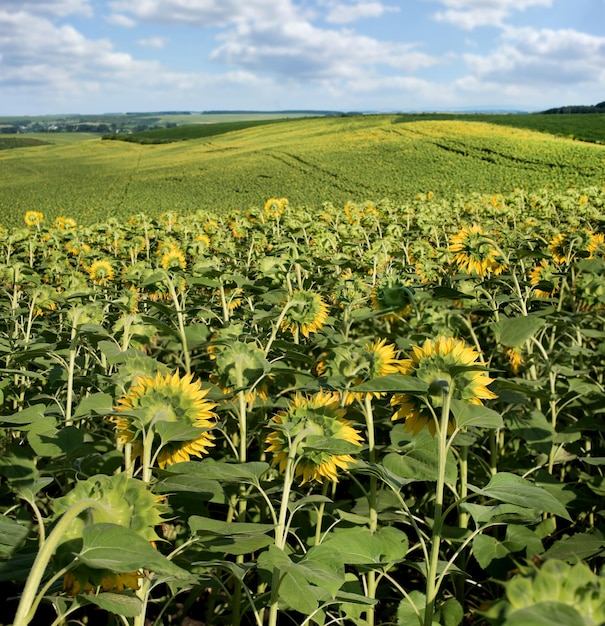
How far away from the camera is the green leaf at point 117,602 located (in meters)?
1.06

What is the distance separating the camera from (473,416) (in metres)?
1.56

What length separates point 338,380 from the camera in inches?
73.1

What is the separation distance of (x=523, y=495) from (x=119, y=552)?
930 mm

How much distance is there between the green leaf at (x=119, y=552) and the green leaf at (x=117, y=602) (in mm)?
235

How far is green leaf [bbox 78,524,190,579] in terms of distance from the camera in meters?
0.83

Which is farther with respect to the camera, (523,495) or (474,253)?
(474,253)

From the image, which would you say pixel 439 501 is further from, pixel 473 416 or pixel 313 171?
pixel 313 171

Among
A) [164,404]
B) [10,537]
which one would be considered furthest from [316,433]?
[10,537]

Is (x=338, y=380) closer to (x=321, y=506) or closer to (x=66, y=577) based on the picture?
(x=321, y=506)

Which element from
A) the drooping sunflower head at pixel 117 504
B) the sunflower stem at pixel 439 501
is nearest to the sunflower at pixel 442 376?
the sunflower stem at pixel 439 501

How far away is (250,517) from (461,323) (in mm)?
1184

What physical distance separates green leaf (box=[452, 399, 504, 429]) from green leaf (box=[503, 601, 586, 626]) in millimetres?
871

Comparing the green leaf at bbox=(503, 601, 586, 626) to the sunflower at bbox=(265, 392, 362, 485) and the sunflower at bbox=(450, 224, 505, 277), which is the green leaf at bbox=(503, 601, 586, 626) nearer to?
the sunflower at bbox=(265, 392, 362, 485)

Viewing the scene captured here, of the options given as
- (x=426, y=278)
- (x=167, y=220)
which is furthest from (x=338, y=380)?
(x=167, y=220)
